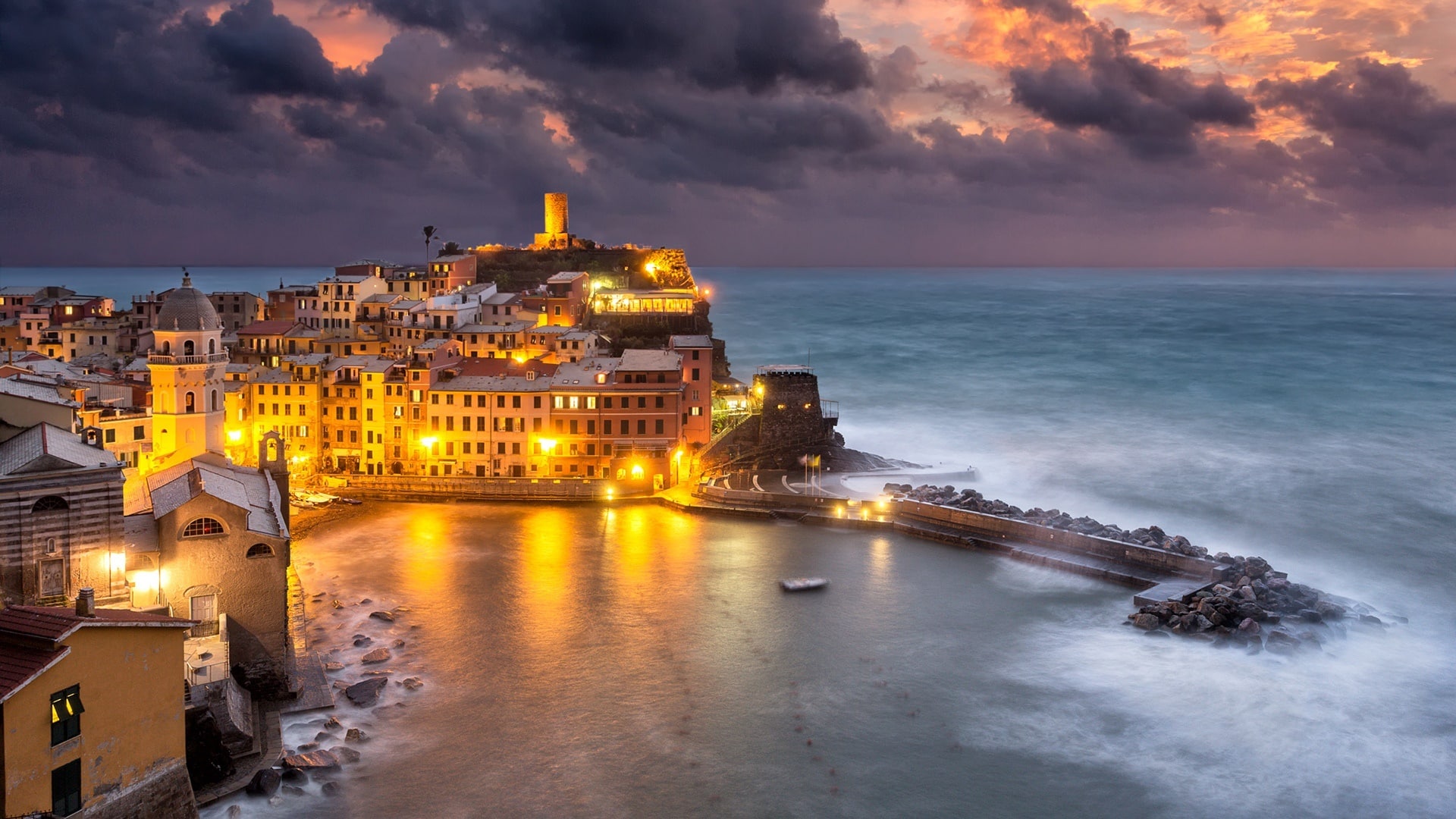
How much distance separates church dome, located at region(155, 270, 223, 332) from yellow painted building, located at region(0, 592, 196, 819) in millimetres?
14343

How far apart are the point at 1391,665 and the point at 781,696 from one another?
1332 centimetres

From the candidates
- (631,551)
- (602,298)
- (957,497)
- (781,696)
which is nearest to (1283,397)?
(957,497)

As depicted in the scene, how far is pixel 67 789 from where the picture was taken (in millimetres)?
12883

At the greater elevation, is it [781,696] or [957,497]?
[957,497]

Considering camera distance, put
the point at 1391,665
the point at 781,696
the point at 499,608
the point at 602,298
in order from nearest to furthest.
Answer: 1. the point at 781,696
2. the point at 1391,665
3. the point at 499,608
4. the point at 602,298

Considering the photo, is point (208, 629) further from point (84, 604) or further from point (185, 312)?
point (185, 312)

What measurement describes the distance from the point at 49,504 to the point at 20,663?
242 inches

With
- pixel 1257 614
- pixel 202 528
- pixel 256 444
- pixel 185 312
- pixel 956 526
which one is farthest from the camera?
pixel 256 444

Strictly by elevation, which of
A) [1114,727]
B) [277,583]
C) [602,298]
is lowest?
[1114,727]

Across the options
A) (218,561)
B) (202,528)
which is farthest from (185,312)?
(218,561)

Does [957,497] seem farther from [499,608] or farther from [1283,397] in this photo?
[1283,397]

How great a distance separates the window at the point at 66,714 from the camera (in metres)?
12.7

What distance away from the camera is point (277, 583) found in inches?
779

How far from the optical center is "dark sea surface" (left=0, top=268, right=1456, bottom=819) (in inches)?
712
